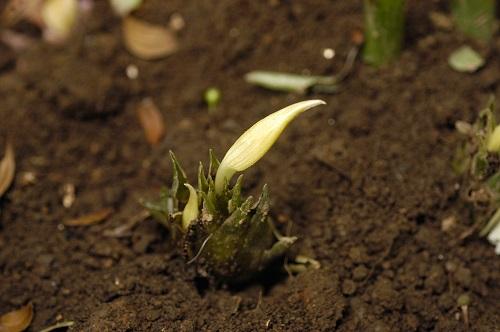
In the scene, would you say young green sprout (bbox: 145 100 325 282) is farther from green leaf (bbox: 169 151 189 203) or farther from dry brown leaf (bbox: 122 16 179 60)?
dry brown leaf (bbox: 122 16 179 60)

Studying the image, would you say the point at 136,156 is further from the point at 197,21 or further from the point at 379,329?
the point at 379,329

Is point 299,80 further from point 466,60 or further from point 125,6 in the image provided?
point 125,6

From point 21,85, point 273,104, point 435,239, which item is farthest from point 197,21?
point 435,239

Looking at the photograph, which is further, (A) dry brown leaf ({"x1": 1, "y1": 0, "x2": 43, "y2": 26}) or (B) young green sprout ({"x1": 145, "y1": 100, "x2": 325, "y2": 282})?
(A) dry brown leaf ({"x1": 1, "y1": 0, "x2": 43, "y2": 26})

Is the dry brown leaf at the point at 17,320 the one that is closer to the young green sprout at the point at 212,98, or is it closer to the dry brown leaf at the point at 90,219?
the dry brown leaf at the point at 90,219

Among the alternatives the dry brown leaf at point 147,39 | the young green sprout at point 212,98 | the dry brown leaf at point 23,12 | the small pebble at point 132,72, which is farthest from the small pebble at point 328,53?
the dry brown leaf at point 23,12

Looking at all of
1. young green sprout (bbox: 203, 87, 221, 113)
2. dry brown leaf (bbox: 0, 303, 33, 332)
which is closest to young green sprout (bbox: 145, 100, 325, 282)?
dry brown leaf (bbox: 0, 303, 33, 332)

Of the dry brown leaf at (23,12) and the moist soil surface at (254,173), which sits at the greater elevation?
the dry brown leaf at (23,12)
